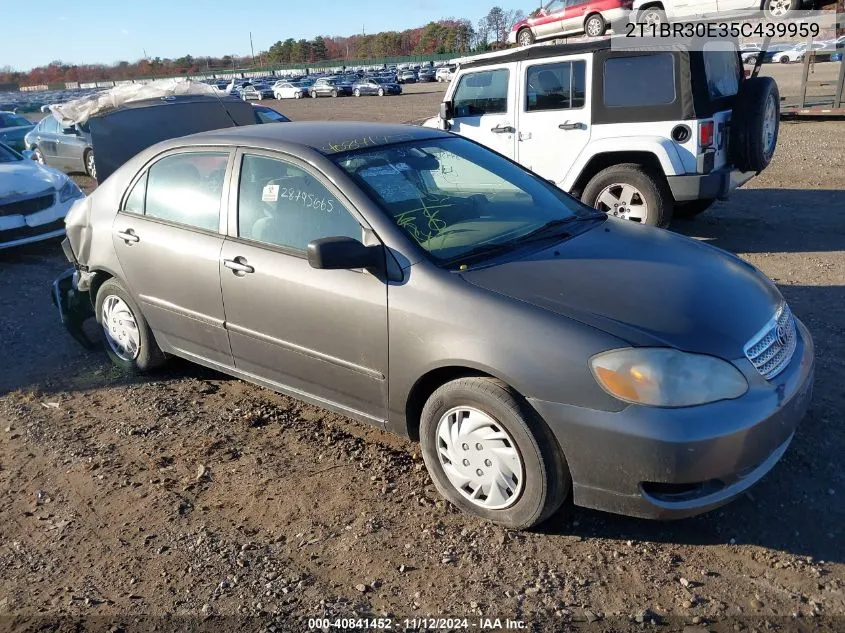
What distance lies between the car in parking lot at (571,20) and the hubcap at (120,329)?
9.18 m

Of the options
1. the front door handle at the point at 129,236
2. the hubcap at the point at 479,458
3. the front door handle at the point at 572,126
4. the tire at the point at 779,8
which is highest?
the tire at the point at 779,8

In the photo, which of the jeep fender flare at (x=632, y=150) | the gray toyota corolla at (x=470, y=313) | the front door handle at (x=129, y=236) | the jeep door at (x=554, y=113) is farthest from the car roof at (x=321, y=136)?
the jeep door at (x=554, y=113)

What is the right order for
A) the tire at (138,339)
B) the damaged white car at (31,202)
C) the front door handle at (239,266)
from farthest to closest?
1. the damaged white car at (31,202)
2. the tire at (138,339)
3. the front door handle at (239,266)

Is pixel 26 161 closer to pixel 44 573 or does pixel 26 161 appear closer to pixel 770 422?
pixel 44 573

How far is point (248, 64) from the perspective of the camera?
128750 millimetres

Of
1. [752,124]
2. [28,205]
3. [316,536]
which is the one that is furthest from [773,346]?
[28,205]

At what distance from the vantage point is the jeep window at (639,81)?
6805mm

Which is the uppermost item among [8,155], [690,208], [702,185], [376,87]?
[376,87]

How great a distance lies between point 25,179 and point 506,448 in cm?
823

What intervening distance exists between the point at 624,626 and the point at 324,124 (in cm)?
330

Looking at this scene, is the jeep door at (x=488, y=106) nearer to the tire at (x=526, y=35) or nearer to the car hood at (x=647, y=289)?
the car hood at (x=647, y=289)

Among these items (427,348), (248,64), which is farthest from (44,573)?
(248,64)

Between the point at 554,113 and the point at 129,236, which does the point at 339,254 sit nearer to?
the point at 129,236

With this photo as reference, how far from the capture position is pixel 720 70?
7055mm
